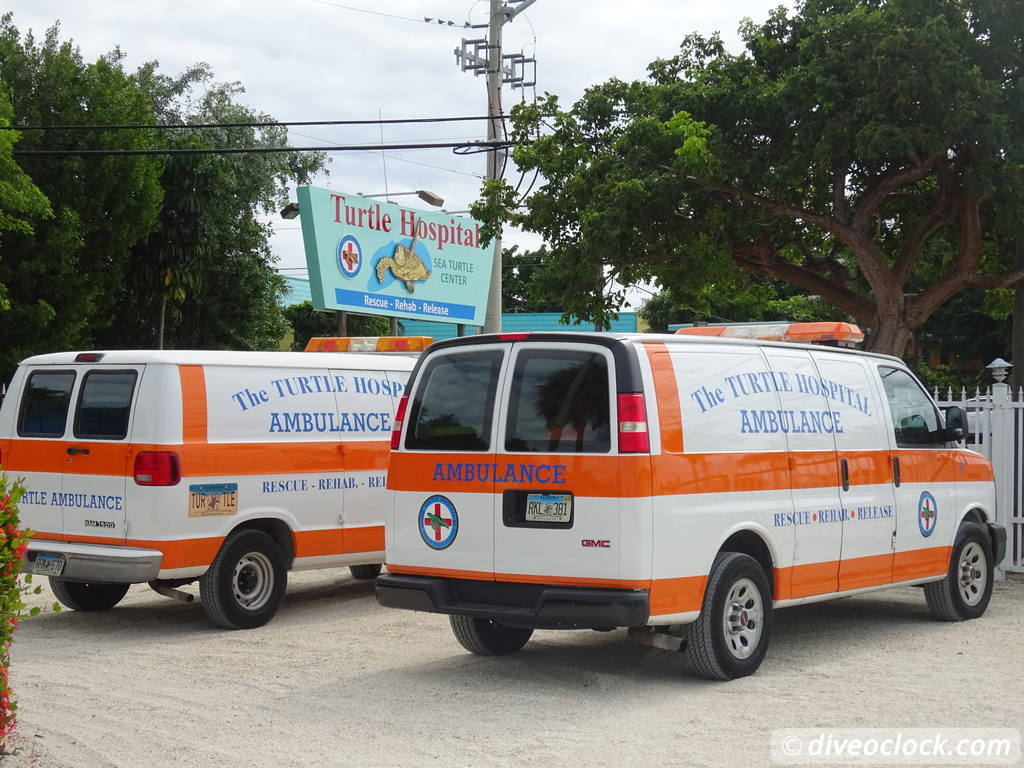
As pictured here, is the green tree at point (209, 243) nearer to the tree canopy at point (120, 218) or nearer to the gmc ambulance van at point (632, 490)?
the tree canopy at point (120, 218)

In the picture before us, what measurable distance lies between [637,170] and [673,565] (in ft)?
32.1

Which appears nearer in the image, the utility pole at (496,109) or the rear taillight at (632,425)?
the rear taillight at (632,425)

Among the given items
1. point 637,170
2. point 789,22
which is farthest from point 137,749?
point 789,22

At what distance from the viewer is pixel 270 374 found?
10.3 metres

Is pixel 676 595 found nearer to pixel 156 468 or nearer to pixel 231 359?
pixel 156 468

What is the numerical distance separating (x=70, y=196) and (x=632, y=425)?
925 inches

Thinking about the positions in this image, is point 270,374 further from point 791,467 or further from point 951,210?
point 951,210

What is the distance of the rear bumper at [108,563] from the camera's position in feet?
30.1

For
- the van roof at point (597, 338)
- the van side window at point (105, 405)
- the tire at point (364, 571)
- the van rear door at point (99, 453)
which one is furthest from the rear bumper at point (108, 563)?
the tire at point (364, 571)

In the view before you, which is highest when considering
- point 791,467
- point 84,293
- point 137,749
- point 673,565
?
point 84,293

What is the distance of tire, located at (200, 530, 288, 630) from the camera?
32.0 ft

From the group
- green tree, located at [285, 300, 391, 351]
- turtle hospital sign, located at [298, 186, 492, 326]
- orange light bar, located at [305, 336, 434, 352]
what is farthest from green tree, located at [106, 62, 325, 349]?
orange light bar, located at [305, 336, 434, 352]

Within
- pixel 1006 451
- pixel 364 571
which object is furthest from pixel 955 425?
pixel 364 571

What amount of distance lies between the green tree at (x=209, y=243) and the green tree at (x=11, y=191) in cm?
784
